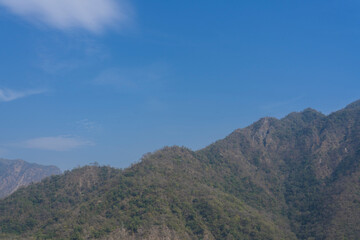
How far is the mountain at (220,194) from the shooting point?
73.5m

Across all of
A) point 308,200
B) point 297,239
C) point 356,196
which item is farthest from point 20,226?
point 356,196

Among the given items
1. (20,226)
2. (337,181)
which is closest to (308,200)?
(337,181)

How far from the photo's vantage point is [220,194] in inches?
3595

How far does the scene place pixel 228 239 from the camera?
7212 centimetres

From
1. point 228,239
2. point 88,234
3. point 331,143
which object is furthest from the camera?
point 331,143

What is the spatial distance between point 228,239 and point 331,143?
70024 millimetres

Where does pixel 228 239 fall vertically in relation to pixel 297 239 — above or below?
above

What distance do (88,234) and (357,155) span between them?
86.8 metres

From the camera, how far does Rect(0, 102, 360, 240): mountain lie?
7350 cm

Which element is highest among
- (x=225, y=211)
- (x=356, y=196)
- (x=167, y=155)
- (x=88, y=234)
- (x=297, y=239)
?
(x=167, y=155)

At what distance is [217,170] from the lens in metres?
113

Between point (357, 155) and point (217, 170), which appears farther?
point (217, 170)

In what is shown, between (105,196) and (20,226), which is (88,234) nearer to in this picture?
(105,196)

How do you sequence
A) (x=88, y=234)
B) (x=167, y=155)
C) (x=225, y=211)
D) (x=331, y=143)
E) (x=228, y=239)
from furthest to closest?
(x=331, y=143) < (x=167, y=155) < (x=225, y=211) < (x=228, y=239) < (x=88, y=234)
